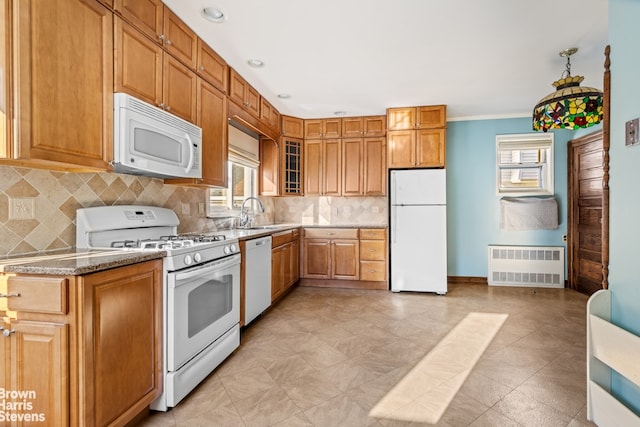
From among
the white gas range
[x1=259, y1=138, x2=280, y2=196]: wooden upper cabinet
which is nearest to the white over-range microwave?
the white gas range

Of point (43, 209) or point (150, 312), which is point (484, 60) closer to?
point (150, 312)

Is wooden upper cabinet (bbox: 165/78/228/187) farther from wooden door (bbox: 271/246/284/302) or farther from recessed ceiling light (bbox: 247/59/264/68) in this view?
wooden door (bbox: 271/246/284/302)

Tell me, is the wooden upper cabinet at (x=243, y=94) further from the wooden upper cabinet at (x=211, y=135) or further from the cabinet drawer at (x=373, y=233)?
the cabinet drawer at (x=373, y=233)

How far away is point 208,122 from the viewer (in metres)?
2.87

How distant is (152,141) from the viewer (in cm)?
213

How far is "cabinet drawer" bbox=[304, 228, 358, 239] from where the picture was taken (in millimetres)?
4637

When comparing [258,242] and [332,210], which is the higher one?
[332,210]

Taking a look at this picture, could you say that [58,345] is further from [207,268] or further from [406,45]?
[406,45]

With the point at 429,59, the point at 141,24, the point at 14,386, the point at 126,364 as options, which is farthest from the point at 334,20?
the point at 14,386

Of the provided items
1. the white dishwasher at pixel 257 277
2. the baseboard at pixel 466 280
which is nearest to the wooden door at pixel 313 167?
the white dishwasher at pixel 257 277

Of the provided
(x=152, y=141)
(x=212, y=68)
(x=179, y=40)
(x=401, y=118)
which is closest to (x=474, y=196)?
(x=401, y=118)

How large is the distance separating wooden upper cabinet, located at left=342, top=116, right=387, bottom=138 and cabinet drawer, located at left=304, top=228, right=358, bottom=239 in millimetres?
1432

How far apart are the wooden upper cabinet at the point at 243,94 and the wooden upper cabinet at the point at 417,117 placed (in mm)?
1829

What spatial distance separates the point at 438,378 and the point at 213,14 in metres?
3.01
